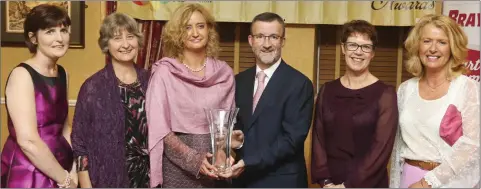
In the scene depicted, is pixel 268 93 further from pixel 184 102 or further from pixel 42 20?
pixel 42 20

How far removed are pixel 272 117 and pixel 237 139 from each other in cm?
19

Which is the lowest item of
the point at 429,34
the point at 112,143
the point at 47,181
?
the point at 47,181

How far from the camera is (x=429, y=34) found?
2830 mm

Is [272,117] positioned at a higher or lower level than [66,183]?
higher

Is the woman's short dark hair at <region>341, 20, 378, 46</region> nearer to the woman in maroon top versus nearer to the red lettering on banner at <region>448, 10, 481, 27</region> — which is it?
the woman in maroon top

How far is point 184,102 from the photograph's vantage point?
9.58 ft

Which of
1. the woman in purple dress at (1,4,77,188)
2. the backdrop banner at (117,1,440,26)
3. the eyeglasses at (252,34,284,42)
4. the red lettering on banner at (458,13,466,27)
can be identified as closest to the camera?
the woman in purple dress at (1,4,77,188)

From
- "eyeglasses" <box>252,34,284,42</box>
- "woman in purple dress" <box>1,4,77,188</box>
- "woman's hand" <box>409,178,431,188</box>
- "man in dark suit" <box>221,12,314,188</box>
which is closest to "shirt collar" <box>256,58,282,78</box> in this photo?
"man in dark suit" <box>221,12,314,188</box>

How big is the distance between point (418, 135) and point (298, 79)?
58 centimetres

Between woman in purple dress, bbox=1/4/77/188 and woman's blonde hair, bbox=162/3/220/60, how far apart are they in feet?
1.50

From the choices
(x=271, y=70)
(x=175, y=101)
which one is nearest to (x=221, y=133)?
(x=175, y=101)

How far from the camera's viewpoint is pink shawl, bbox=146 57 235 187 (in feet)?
9.43

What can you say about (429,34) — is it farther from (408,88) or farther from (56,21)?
(56,21)

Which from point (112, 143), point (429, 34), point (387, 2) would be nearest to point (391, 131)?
point (429, 34)
